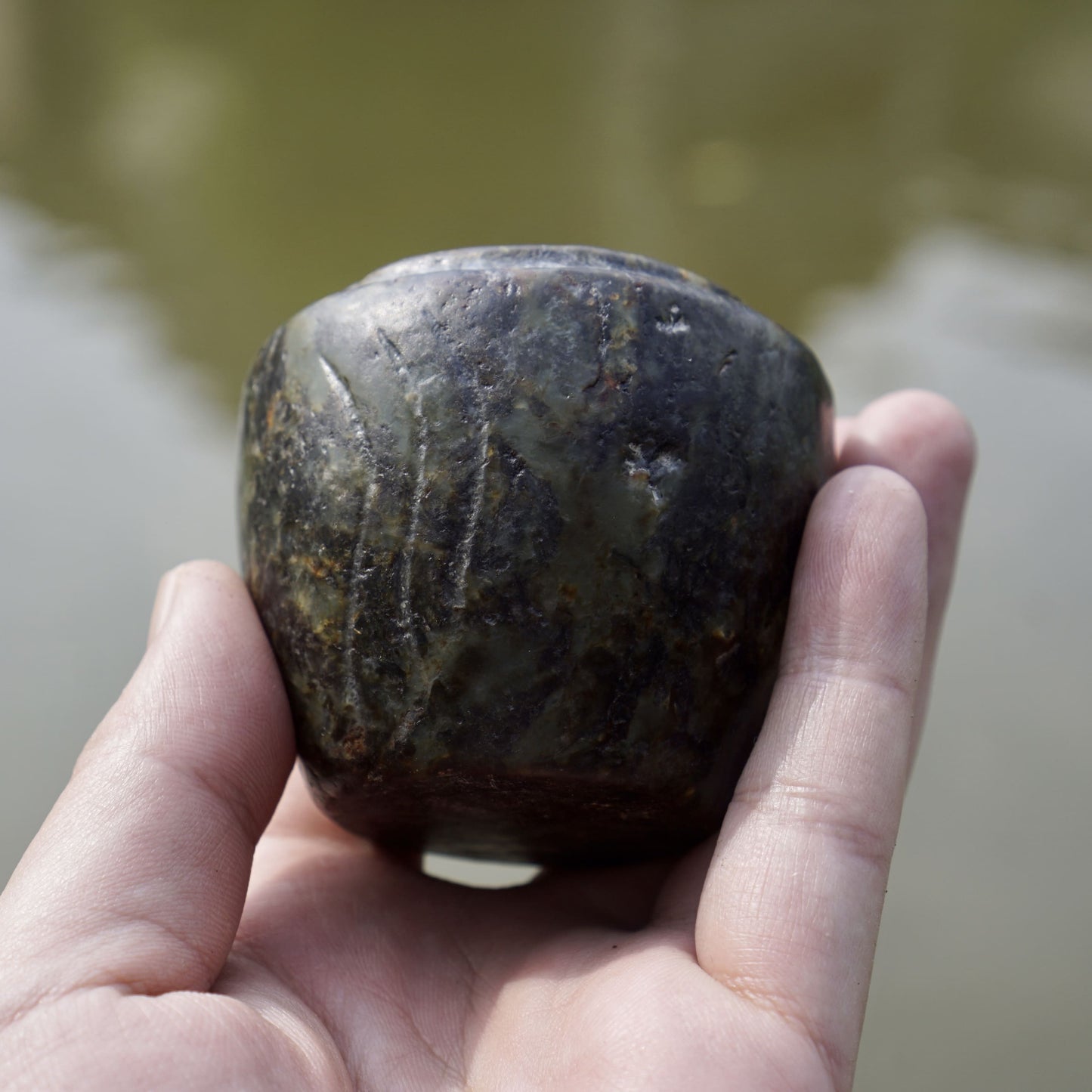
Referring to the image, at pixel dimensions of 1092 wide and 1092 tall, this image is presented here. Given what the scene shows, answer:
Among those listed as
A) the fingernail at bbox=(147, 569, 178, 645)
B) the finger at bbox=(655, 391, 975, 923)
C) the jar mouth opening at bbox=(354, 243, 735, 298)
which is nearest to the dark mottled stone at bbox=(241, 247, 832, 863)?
the jar mouth opening at bbox=(354, 243, 735, 298)

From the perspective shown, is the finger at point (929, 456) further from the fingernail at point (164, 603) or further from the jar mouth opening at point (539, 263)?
the fingernail at point (164, 603)

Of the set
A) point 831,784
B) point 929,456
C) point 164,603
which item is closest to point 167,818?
point 164,603

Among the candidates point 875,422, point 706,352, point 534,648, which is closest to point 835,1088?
point 534,648

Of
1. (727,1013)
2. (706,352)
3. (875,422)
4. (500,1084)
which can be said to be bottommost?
(500,1084)

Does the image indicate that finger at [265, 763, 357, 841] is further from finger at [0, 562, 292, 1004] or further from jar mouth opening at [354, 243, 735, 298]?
jar mouth opening at [354, 243, 735, 298]

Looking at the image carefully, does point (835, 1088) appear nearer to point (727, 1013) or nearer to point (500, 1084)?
point (727, 1013)

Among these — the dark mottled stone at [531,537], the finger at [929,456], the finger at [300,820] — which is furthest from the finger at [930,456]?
the finger at [300,820]

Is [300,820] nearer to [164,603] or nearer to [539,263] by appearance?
[164,603]
